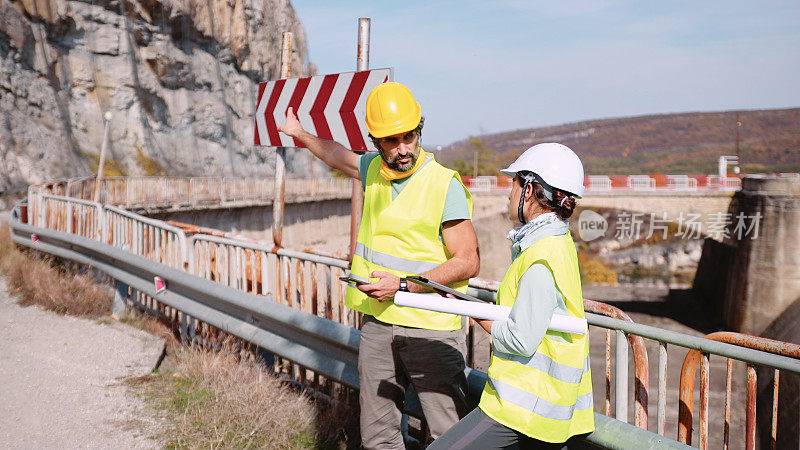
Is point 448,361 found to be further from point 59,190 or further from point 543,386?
point 59,190

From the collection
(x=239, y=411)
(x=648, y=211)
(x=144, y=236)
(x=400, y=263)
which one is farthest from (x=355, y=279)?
(x=648, y=211)

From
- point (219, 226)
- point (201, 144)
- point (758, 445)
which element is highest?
point (201, 144)

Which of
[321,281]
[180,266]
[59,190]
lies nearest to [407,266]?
[321,281]

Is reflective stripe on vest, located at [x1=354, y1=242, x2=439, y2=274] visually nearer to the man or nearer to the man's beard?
the man

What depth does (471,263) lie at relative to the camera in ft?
9.44

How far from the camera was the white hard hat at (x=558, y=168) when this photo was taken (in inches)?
89.1

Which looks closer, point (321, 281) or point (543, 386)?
point (543, 386)

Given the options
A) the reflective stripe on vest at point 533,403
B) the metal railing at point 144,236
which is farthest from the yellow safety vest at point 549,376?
the metal railing at point 144,236

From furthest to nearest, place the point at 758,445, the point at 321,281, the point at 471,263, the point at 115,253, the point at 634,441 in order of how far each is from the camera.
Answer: the point at 758,445 < the point at 115,253 < the point at 321,281 < the point at 471,263 < the point at 634,441

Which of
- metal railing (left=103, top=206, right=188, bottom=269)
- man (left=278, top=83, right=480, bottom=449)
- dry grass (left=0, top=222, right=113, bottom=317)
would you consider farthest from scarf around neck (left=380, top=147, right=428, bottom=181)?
dry grass (left=0, top=222, right=113, bottom=317)

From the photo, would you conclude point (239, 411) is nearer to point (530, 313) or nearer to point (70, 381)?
point (70, 381)

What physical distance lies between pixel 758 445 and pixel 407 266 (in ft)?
81.2

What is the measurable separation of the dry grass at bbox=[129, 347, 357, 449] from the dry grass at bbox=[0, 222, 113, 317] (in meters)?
2.44

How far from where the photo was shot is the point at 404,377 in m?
3.15
